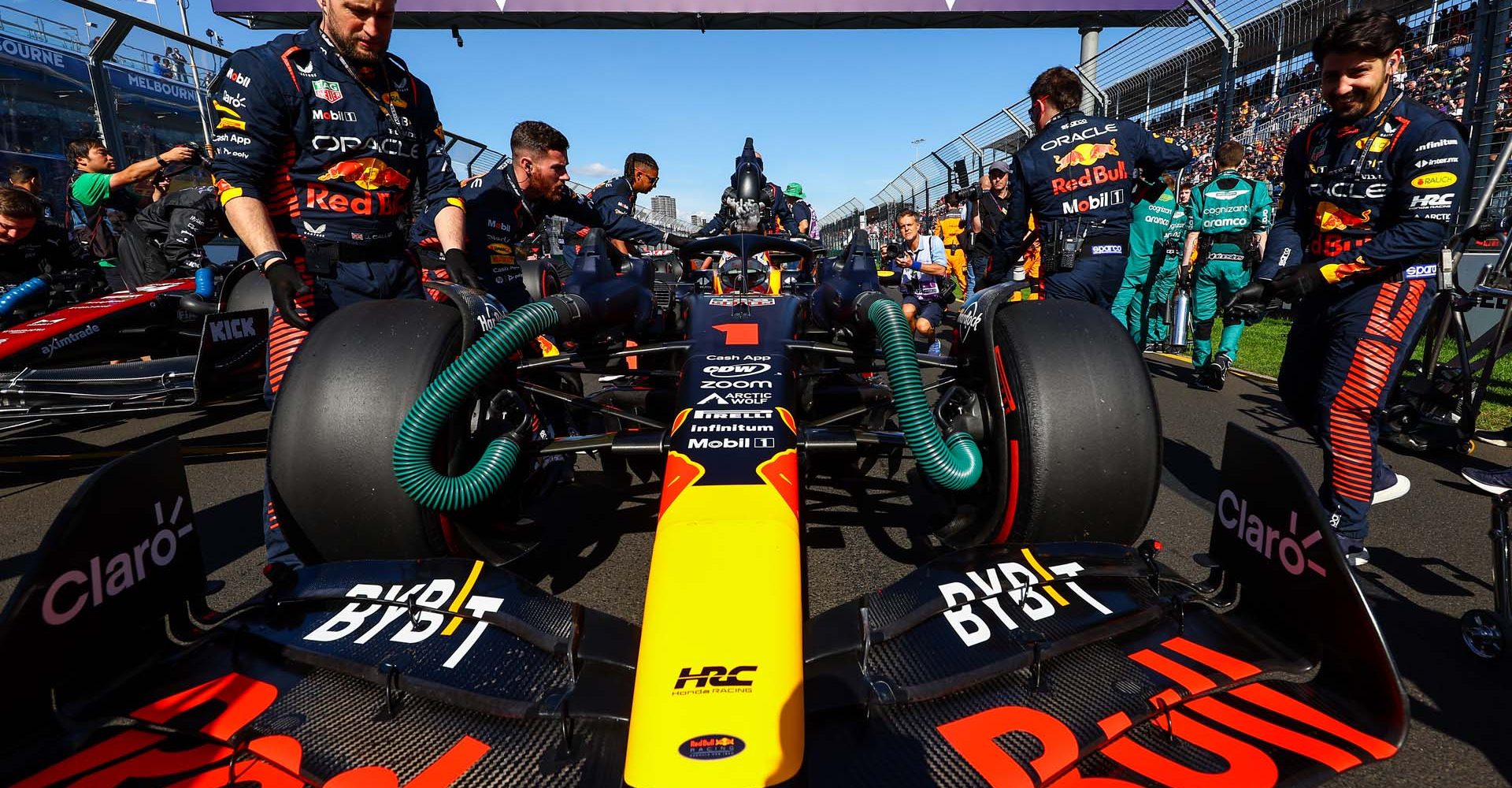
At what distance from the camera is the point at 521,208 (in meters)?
4.56

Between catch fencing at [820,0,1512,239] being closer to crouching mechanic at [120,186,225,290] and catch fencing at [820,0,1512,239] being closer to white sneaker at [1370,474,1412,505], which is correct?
white sneaker at [1370,474,1412,505]

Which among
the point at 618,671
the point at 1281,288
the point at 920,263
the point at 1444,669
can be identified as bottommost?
the point at 1444,669

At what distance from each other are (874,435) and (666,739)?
1176mm

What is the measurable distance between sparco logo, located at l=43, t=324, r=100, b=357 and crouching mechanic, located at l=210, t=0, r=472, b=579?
10.3 ft

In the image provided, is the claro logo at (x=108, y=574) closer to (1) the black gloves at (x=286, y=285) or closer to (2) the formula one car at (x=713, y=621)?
(2) the formula one car at (x=713, y=621)

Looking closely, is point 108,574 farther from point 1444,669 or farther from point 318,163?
point 1444,669

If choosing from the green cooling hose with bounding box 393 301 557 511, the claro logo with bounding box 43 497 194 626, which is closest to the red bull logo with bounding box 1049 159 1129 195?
the green cooling hose with bounding box 393 301 557 511

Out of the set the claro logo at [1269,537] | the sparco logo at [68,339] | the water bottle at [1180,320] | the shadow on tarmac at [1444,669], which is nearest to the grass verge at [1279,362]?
the water bottle at [1180,320]

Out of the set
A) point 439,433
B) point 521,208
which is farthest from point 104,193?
point 439,433

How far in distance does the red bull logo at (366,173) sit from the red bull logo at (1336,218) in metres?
3.54

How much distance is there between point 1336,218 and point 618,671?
3.13 m

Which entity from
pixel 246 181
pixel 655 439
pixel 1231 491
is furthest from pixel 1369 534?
pixel 246 181

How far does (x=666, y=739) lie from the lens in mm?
1229

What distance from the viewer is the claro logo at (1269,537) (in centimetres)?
150
